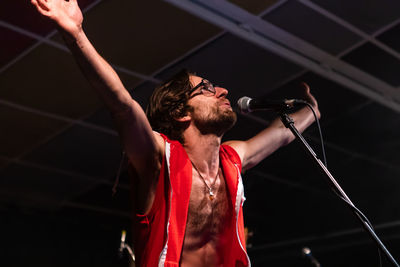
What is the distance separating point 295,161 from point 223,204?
484 cm

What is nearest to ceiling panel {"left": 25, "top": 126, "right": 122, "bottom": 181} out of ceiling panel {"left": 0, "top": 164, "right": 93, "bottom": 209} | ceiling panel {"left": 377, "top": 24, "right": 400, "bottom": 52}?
ceiling panel {"left": 0, "top": 164, "right": 93, "bottom": 209}

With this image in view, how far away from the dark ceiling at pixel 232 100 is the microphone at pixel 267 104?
6.75 ft

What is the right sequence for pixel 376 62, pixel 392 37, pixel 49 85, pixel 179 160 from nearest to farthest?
pixel 179 160
pixel 392 37
pixel 49 85
pixel 376 62

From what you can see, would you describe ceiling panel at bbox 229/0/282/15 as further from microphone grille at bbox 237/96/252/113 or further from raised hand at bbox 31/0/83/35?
raised hand at bbox 31/0/83/35

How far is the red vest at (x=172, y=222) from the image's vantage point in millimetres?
2115

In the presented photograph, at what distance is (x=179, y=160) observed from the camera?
229cm

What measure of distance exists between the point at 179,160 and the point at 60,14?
763mm

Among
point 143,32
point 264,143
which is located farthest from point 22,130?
point 264,143

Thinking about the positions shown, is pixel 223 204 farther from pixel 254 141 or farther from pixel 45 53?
pixel 45 53

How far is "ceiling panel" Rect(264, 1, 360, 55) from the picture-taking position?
441cm

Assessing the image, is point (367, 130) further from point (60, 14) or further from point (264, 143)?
point (60, 14)

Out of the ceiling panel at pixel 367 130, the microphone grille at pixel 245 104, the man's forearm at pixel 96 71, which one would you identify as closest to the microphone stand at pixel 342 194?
the microphone grille at pixel 245 104

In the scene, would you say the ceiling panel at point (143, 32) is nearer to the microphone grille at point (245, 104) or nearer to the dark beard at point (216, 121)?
the dark beard at point (216, 121)

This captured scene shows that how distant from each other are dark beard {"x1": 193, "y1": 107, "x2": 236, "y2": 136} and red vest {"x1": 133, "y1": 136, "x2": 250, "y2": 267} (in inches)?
8.0
